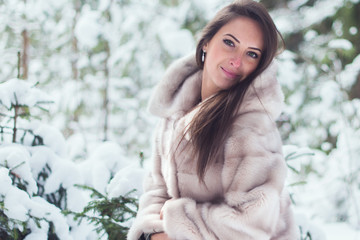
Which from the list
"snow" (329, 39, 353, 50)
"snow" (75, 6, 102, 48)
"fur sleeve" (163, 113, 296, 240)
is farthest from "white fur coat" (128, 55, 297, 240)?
"snow" (75, 6, 102, 48)

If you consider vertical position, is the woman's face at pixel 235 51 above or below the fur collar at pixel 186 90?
above

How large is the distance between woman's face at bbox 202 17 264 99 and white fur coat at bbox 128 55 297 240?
9cm

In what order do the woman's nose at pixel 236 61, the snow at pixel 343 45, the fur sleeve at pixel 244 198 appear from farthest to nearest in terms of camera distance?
1. the snow at pixel 343 45
2. the woman's nose at pixel 236 61
3. the fur sleeve at pixel 244 198

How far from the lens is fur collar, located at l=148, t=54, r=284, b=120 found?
1.47 m

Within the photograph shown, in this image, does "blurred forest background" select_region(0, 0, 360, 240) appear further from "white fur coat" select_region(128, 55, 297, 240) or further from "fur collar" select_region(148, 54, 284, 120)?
"white fur coat" select_region(128, 55, 297, 240)

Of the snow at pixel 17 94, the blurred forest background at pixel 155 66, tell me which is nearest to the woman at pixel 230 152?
the snow at pixel 17 94

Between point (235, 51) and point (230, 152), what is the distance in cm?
44

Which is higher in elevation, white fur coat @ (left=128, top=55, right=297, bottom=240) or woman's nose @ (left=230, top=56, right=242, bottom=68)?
woman's nose @ (left=230, top=56, right=242, bottom=68)

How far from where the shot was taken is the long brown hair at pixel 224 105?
55.5 inches

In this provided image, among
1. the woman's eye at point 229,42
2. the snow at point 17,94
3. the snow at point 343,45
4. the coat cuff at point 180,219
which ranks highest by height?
the woman's eye at point 229,42

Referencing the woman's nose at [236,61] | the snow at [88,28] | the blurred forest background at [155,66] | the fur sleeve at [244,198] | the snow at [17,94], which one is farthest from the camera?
the blurred forest background at [155,66]

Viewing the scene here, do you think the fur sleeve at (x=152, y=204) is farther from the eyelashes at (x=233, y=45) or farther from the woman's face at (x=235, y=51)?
the eyelashes at (x=233, y=45)

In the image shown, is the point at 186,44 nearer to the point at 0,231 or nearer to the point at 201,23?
the point at 201,23

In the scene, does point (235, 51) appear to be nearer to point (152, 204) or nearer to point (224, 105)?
point (224, 105)
